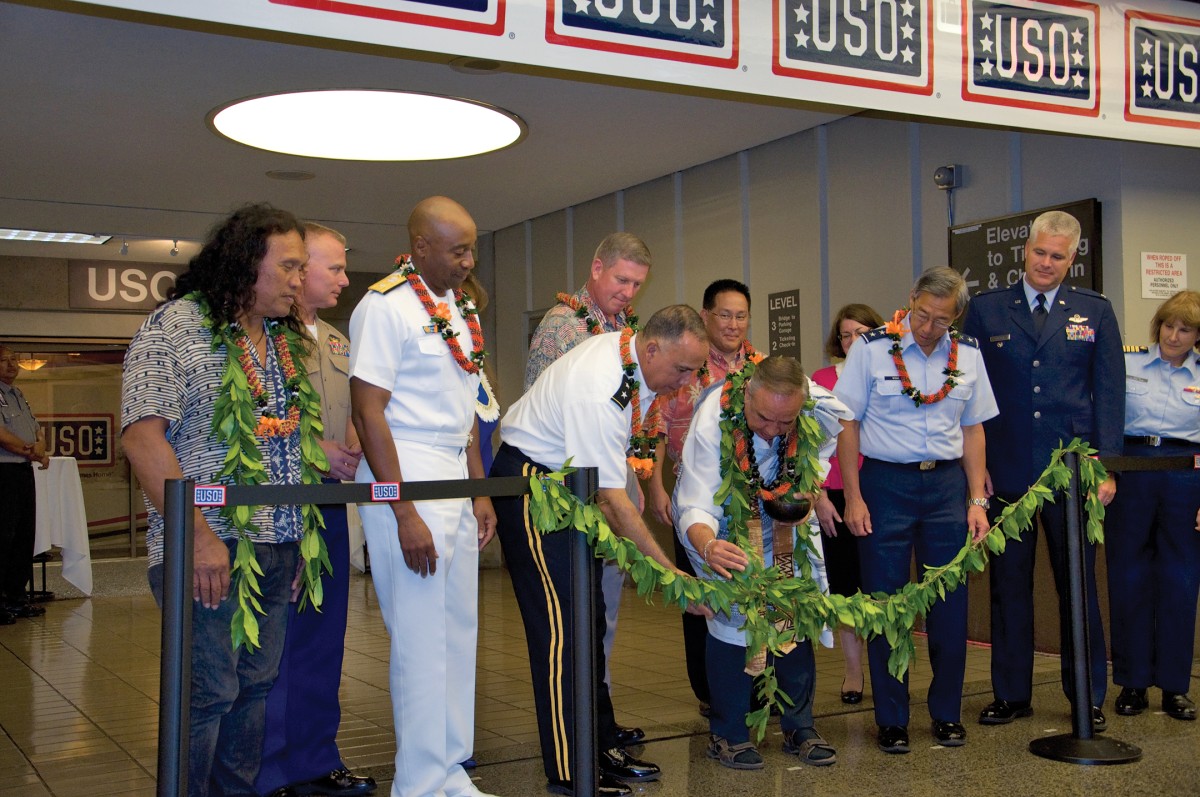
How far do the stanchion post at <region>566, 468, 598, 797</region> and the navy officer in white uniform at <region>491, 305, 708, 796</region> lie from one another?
312 mm

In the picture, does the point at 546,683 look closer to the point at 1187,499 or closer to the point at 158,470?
the point at 158,470

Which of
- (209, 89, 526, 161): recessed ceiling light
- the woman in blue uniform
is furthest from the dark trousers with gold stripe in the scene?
(209, 89, 526, 161): recessed ceiling light

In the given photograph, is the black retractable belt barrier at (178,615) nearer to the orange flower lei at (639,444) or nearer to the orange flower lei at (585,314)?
the orange flower lei at (639,444)

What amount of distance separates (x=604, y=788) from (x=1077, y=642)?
1844 millimetres

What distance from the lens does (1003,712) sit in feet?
16.1

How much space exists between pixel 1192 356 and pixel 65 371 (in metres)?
12.5

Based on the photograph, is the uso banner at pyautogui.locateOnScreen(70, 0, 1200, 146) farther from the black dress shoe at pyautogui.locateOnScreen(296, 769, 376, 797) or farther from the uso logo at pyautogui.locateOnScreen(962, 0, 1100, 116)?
the black dress shoe at pyautogui.locateOnScreen(296, 769, 376, 797)

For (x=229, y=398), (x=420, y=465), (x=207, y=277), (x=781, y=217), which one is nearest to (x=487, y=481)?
(x=420, y=465)

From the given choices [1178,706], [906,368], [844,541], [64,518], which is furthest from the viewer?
[64,518]

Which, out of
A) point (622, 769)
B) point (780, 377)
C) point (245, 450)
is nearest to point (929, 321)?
point (780, 377)

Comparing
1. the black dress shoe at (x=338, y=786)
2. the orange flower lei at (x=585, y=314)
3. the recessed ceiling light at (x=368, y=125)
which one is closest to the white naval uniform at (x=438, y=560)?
the black dress shoe at (x=338, y=786)

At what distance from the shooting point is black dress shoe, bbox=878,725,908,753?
14.6 ft

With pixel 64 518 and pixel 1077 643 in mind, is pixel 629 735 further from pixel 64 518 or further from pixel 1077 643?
pixel 64 518

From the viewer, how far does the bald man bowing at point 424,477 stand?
11.5 ft
